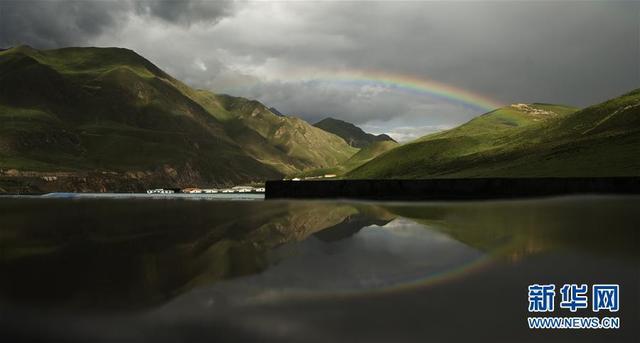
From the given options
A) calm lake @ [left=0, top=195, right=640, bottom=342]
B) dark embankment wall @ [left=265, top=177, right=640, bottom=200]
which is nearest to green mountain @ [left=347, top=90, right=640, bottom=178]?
dark embankment wall @ [left=265, top=177, right=640, bottom=200]

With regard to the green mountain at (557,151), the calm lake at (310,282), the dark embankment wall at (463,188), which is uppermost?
the green mountain at (557,151)

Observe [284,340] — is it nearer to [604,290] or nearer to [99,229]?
[604,290]

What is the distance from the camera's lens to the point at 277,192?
232 ft

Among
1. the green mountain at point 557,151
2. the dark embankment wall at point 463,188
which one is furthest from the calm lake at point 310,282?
the green mountain at point 557,151

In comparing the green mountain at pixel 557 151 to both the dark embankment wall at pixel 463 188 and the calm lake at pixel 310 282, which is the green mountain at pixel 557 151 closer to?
the dark embankment wall at pixel 463 188

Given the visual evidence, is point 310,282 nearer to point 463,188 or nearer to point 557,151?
point 463,188

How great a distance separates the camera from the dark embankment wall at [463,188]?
2009 inches

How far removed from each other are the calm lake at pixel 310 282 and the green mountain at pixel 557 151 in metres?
85.7

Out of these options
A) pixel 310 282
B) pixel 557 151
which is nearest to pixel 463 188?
pixel 310 282

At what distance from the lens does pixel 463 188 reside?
5603cm

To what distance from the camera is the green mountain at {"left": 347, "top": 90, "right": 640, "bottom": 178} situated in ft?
356

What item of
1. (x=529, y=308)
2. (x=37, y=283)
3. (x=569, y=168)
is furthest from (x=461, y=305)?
(x=569, y=168)

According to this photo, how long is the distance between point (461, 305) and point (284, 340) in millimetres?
3883

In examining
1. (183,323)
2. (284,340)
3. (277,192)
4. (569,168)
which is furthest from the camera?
(569,168)
